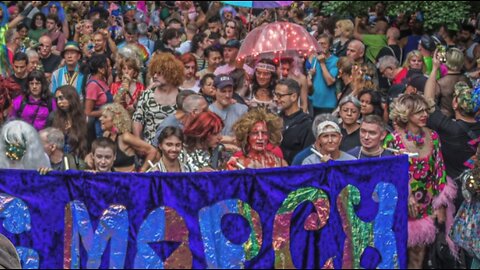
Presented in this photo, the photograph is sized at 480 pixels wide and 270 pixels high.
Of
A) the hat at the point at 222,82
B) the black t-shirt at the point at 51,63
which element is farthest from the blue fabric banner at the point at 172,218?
the black t-shirt at the point at 51,63

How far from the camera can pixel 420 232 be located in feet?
31.7

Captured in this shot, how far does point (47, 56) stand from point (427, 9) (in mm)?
4620

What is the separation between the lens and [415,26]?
1504 centimetres

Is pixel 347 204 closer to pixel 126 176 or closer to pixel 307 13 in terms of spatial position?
pixel 126 176

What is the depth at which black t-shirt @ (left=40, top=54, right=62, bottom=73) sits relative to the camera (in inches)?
570

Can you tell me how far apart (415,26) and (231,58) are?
2.95m

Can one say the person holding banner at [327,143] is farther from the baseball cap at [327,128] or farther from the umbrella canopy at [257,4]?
the umbrella canopy at [257,4]

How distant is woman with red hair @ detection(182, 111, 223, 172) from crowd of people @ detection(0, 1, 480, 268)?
0.04ft

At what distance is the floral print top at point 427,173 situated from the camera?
9688 millimetres

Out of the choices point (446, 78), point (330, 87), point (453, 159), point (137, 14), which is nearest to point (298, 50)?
point (330, 87)

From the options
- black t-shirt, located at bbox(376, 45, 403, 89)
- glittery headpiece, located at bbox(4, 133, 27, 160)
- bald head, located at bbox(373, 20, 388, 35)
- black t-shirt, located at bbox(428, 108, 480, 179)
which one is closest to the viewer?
glittery headpiece, located at bbox(4, 133, 27, 160)

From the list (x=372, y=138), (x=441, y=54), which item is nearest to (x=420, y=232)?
(x=372, y=138)

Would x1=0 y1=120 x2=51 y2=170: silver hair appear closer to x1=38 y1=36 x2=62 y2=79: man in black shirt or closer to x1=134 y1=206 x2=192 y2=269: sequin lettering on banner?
x1=134 y1=206 x2=192 y2=269: sequin lettering on banner

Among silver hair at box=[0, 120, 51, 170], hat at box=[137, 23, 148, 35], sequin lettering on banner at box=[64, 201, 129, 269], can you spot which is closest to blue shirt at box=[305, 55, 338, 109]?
hat at box=[137, 23, 148, 35]
